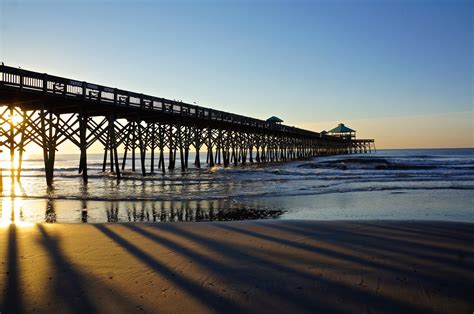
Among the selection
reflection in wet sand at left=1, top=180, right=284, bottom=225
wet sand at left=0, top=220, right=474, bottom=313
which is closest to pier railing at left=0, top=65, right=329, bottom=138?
reflection in wet sand at left=1, top=180, right=284, bottom=225

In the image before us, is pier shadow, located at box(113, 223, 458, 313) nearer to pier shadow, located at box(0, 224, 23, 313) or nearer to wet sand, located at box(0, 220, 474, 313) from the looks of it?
wet sand, located at box(0, 220, 474, 313)

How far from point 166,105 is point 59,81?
9.56 meters

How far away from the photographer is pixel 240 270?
4164 millimetres

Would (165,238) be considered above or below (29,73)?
below

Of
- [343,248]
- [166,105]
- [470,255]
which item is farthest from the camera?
[166,105]

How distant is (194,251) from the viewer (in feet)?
16.6

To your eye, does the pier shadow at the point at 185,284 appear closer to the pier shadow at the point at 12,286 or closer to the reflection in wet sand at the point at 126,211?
the pier shadow at the point at 12,286

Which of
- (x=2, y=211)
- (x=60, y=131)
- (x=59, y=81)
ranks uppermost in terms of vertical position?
(x=59, y=81)

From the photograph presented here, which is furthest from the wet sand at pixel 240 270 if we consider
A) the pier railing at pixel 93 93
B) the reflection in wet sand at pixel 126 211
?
the pier railing at pixel 93 93

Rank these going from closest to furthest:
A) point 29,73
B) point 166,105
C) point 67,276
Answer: point 67,276 < point 29,73 < point 166,105

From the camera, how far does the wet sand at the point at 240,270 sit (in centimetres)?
328

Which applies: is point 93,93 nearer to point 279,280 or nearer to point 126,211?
point 126,211

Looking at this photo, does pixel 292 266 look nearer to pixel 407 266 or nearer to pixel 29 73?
pixel 407 266

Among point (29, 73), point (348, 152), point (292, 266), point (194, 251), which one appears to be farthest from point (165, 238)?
point (348, 152)
